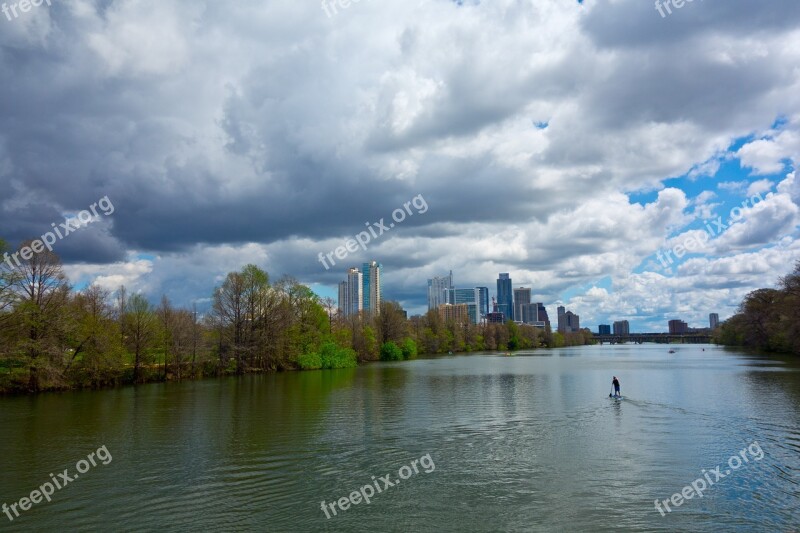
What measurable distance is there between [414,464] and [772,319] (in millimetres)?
134925

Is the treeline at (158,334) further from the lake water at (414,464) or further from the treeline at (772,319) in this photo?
the treeline at (772,319)

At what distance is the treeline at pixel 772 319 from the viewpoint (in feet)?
324

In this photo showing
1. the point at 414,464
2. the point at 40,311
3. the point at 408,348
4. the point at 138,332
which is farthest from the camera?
the point at 408,348

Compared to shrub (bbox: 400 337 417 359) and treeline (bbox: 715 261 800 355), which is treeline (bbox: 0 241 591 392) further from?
treeline (bbox: 715 261 800 355)

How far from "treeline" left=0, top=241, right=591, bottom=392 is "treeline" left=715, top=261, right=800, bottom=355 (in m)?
87.4

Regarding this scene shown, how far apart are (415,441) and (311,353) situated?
7837 cm

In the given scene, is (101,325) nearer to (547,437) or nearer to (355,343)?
(547,437)

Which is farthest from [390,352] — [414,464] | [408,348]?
[414,464]

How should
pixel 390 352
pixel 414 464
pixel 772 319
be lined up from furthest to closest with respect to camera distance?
pixel 390 352
pixel 772 319
pixel 414 464

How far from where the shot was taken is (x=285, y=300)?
10512 cm

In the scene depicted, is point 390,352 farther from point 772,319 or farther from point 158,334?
point 772,319

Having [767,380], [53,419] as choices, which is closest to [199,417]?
[53,419]

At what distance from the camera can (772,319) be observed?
12612 cm

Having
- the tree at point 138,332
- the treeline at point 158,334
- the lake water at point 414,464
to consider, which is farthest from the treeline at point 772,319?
the tree at point 138,332
